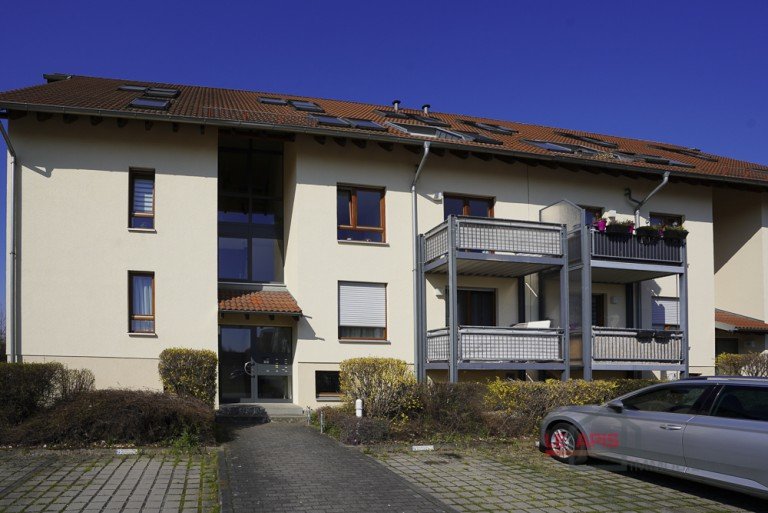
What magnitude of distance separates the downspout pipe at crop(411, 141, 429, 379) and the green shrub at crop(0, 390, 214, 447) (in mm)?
6919

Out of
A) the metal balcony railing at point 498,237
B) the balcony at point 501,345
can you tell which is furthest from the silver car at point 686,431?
the metal balcony railing at point 498,237

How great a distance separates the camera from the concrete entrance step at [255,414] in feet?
50.5

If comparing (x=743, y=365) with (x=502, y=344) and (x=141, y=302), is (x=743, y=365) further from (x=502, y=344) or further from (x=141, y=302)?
(x=141, y=302)

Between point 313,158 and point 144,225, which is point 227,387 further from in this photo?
point 313,158

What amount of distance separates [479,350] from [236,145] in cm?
806

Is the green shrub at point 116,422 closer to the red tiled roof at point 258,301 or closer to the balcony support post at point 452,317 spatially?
the red tiled roof at point 258,301

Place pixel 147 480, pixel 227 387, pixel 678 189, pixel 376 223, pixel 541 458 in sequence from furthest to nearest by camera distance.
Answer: pixel 678 189 → pixel 376 223 → pixel 227 387 → pixel 541 458 → pixel 147 480

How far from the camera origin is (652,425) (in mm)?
9422

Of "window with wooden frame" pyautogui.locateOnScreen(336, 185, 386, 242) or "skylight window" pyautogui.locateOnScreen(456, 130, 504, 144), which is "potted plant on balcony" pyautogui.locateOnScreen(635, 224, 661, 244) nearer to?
"skylight window" pyautogui.locateOnScreen(456, 130, 504, 144)

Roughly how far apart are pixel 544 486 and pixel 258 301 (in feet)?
29.9

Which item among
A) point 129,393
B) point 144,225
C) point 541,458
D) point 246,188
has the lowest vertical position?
point 541,458

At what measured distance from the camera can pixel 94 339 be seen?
51.1 ft

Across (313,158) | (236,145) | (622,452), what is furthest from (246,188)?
(622,452)

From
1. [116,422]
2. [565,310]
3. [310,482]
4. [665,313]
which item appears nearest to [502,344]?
[565,310]
